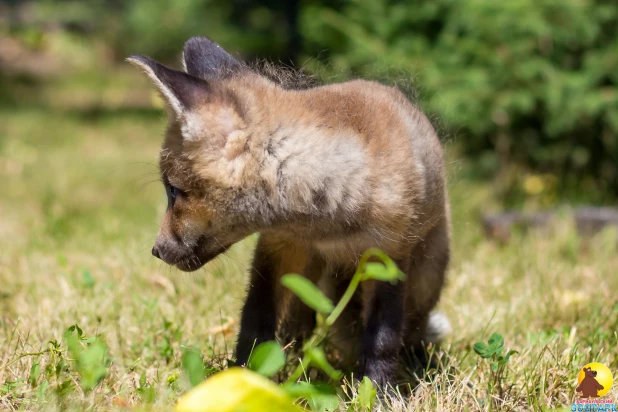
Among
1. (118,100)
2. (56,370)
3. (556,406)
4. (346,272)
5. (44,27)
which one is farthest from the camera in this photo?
(44,27)

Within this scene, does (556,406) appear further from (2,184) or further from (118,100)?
(118,100)

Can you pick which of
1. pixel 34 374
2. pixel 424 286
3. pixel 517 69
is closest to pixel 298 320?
pixel 424 286

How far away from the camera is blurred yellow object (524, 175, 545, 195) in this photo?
5.73m

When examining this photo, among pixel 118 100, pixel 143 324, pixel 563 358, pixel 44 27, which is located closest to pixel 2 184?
pixel 143 324

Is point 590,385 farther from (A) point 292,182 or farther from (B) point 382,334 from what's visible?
(A) point 292,182

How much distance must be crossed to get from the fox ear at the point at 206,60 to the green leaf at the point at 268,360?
114 centimetres

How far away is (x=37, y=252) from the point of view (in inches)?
159

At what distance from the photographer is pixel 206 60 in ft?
8.62

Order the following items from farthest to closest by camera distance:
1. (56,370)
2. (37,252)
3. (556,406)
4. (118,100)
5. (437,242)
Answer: (118,100), (37,252), (437,242), (556,406), (56,370)

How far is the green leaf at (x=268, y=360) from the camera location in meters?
1.66

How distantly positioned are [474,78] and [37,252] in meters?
3.23

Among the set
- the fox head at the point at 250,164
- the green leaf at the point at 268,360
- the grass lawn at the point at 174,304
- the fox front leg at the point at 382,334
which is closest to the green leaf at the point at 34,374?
the grass lawn at the point at 174,304

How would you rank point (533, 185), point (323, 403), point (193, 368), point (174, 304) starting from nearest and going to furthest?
point (193, 368), point (323, 403), point (174, 304), point (533, 185)

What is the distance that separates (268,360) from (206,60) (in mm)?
1335
